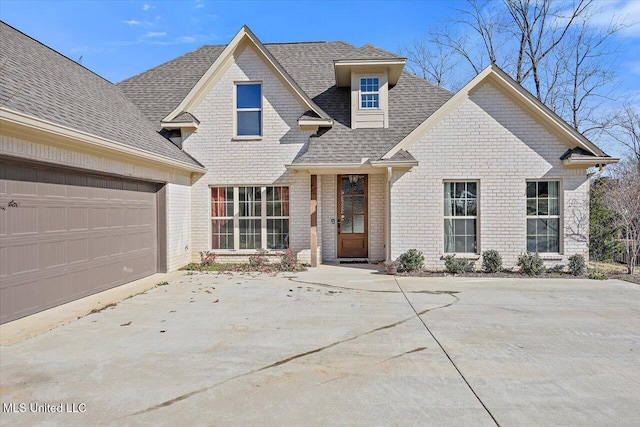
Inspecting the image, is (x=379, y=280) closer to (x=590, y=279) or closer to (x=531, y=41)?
(x=590, y=279)

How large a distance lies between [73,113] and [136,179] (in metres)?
2.07

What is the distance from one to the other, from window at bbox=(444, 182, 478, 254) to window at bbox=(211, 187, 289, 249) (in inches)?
191

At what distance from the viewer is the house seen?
700 centimetres

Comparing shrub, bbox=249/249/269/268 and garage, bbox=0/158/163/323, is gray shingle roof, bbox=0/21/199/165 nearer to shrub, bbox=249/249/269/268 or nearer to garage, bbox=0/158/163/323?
garage, bbox=0/158/163/323

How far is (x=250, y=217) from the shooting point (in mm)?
11547

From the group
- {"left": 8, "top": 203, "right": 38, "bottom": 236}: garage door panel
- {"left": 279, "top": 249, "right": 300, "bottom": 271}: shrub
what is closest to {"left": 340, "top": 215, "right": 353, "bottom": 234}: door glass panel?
{"left": 279, "top": 249, "right": 300, "bottom": 271}: shrub

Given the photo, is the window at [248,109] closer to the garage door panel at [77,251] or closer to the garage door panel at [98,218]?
the garage door panel at [98,218]

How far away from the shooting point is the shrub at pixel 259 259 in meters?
11.1

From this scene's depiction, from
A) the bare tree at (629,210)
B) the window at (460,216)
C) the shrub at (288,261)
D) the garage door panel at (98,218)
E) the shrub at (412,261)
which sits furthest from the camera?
the shrub at (288,261)

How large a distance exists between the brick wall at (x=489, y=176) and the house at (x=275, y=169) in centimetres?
4

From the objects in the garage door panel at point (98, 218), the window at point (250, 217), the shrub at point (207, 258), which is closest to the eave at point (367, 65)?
the window at point (250, 217)

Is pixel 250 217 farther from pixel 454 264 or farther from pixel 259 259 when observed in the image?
pixel 454 264

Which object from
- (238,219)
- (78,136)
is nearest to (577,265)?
(238,219)

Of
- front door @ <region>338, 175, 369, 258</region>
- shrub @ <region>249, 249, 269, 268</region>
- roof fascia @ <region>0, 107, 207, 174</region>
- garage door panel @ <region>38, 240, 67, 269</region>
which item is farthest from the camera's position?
front door @ <region>338, 175, 369, 258</region>
